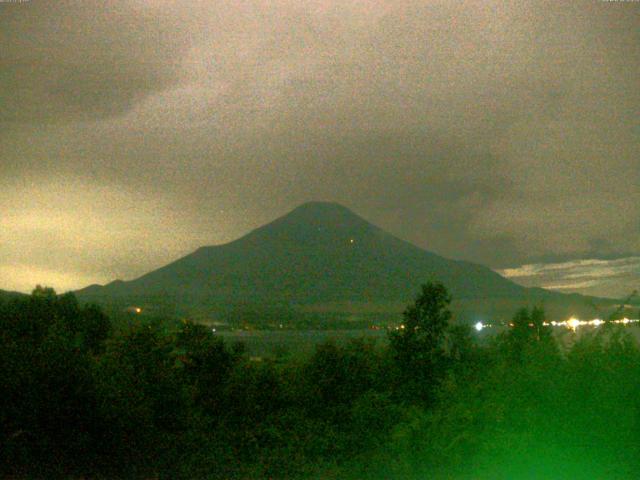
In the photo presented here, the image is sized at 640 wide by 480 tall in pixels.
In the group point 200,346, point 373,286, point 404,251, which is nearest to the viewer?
point 200,346

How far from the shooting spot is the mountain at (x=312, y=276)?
170 ft

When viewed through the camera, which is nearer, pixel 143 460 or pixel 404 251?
pixel 143 460

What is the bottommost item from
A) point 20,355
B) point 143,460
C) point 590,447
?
point 143,460

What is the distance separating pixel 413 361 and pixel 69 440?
7.62 metres

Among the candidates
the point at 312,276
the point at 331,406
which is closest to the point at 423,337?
the point at 331,406

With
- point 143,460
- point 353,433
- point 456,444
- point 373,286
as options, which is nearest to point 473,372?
point 353,433

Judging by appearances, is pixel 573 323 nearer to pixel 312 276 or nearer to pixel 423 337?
pixel 423 337

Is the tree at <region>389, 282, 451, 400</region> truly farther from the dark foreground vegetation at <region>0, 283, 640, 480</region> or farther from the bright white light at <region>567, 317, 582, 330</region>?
the bright white light at <region>567, 317, 582, 330</region>

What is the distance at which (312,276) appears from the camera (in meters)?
65.1

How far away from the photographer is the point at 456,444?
8797 millimetres

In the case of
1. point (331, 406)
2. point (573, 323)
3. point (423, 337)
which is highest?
point (573, 323)

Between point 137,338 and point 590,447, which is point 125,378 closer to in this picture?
point 137,338

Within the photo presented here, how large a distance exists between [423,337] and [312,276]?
4926 cm


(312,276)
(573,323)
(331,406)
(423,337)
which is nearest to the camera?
(573,323)
